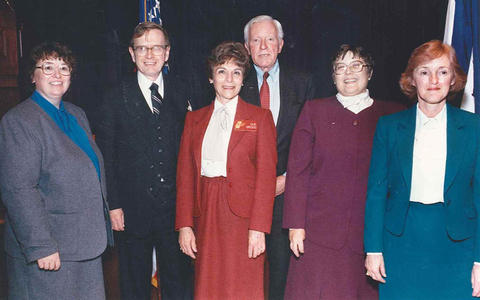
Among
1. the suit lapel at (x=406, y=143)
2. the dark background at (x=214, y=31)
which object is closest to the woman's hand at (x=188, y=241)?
the suit lapel at (x=406, y=143)

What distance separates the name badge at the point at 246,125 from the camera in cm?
217

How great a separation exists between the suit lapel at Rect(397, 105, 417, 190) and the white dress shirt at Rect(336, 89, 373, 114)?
9.4 inches

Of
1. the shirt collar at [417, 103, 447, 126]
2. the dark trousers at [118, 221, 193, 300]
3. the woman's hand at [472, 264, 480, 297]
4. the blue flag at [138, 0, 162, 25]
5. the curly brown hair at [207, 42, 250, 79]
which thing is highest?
the blue flag at [138, 0, 162, 25]

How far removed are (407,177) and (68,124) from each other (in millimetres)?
1593

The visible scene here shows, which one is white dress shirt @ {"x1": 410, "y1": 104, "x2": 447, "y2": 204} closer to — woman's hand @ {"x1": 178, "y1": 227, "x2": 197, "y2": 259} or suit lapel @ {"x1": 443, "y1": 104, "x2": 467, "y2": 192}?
suit lapel @ {"x1": 443, "y1": 104, "x2": 467, "y2": 192}

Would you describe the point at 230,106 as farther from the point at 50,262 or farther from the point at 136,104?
the point at 50,262

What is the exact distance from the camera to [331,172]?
2115mm

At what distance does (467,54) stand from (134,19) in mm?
2950

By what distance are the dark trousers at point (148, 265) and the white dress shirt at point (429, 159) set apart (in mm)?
1273

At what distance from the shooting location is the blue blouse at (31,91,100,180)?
6.68 feet

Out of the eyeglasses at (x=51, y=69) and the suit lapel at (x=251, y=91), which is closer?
the eyeglasses at (x=51, y=69)

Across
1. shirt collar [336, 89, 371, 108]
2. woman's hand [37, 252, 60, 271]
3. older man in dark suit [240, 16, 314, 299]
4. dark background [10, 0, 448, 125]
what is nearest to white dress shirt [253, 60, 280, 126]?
older man in dark suit [240, 16, 314, 299]

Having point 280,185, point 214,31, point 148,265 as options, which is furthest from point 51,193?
point 214,31

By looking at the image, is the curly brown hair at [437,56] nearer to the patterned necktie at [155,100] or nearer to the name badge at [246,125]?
the name badge at [246,125]
